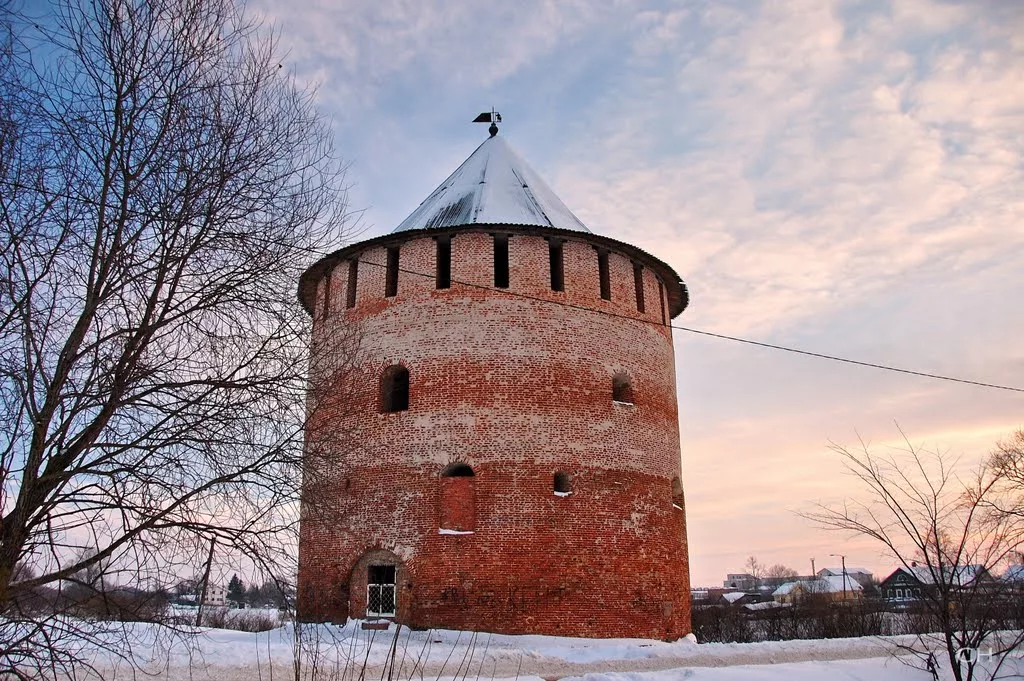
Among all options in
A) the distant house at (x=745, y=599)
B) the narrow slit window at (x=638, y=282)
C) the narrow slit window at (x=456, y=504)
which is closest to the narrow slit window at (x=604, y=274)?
the narrow slit window at (x=638, y=282)

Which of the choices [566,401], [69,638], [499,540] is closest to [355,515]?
[499,540]

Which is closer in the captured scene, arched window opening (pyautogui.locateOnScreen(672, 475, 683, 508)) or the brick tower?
the brick tower

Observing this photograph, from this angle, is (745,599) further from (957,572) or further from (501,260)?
(957,572)

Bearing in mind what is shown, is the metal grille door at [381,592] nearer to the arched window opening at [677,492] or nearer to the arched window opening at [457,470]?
the arched window opening at [457,470]

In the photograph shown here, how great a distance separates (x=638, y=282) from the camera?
15.3 metres

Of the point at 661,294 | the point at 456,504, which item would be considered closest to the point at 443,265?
the point at 456,504

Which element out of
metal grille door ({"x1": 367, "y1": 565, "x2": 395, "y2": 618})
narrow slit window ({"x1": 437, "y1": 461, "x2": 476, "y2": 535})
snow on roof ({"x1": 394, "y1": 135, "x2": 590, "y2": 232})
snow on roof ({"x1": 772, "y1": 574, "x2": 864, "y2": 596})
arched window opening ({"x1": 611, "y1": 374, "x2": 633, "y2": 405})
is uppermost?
snow on roof ({"x1": 394, "y1": 135, "x2": 590, "y2": 232})

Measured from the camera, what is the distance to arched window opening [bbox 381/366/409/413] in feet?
45.2

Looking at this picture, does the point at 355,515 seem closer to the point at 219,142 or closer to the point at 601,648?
the point at 601,648

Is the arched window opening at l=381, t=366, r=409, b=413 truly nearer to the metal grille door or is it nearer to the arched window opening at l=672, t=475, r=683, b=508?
the metal grille door

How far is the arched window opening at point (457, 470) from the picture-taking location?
42.2 ft

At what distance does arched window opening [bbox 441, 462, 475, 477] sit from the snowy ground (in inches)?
91.2

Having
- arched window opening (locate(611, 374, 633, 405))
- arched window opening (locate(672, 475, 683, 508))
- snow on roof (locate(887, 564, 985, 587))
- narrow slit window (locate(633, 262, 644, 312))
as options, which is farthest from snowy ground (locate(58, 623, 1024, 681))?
narrow slit window (locate(633, 262, 644, 312))

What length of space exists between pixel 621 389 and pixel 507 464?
2.71 metres
